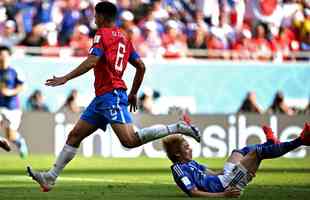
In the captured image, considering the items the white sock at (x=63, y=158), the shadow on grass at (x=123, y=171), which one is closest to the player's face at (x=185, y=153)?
the white sock at (x=63, y=158)

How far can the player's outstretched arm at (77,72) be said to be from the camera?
12547mm

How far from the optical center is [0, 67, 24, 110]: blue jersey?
23422 millimetres

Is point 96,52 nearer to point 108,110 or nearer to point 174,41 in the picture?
point 108,110

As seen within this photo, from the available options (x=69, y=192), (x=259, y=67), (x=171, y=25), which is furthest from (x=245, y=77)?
(x=69, y=192)

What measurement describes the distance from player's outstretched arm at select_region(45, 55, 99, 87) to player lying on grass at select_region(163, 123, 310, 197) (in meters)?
1.29

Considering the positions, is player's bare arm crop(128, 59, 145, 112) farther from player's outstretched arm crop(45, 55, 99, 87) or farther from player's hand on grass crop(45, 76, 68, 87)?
player's hand on grass crop(45, 76, 68, 87)

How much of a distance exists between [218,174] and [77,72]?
2026 millimetres

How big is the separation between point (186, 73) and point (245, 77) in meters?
1.66

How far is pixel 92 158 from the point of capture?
958 inches

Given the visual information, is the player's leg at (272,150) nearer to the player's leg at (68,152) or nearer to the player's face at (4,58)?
the player's leg at (68,152)

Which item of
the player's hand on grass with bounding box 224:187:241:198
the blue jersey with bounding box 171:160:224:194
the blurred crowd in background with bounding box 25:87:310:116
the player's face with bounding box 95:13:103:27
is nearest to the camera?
the player's hand on grass with bounding box 224:187:241:198

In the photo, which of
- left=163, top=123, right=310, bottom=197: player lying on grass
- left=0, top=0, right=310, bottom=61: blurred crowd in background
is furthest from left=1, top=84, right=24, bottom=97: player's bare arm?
left=163, top=123, right=310, bottom=197: player lying on grass

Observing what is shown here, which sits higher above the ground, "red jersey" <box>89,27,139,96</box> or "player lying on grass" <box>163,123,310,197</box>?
"red jersey" <box>89,27,139,96</box>

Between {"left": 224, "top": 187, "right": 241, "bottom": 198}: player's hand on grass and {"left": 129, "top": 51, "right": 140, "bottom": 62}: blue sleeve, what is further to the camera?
{"left": 129, "top": 51, "right": 140, "bottom": 62}: blue sleeve
